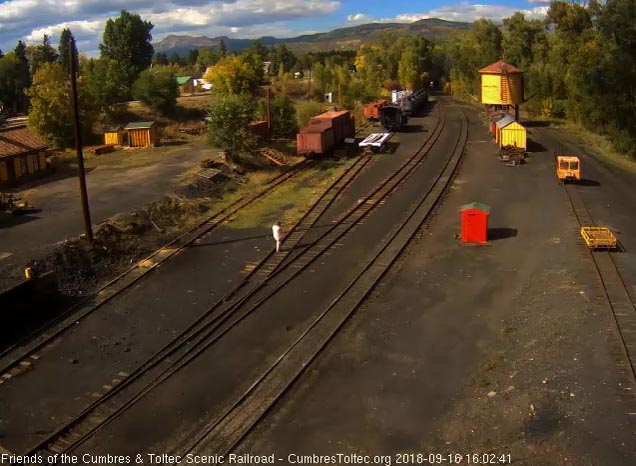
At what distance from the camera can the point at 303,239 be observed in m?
20.5

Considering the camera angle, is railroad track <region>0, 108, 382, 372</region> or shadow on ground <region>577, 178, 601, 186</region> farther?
shadow on ground <region>577, 178, 601, 186</region>

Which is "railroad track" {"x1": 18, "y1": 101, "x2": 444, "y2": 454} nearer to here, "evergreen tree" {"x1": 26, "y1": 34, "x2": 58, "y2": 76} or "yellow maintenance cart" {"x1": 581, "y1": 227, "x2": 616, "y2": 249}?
"yellow maintenance cart" {"x1": 581, "y1": 227, "x2": 616, "y2": 249}

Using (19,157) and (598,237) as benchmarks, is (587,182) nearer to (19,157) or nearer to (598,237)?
(598,237)

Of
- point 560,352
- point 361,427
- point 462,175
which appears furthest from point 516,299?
point 462,175

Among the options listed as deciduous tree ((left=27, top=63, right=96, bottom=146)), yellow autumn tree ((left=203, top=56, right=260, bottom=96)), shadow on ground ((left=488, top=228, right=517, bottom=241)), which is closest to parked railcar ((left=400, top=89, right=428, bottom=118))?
yellow autumn tree ((left=203, top=56, right=260, bottom=96))

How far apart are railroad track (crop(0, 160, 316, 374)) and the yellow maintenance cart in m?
12.7

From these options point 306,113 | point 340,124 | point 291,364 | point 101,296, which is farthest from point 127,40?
point 291,364

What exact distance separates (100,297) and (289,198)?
11.8 m

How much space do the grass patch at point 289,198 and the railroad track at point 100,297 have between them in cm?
70

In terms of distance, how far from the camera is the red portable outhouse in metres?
19.5

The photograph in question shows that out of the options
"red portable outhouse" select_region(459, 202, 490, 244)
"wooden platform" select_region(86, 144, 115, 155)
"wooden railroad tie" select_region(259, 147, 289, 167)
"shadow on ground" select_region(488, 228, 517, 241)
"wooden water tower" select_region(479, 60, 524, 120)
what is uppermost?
"wooden water tower" select_region(479, 60, 524, 120)

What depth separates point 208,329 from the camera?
46.0ft

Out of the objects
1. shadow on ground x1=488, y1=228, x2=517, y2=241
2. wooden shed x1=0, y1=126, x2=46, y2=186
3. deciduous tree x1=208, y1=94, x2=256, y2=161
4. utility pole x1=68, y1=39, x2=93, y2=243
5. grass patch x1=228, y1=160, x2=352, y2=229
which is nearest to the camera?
utility pole x1=68, y1=39, x2=93, y2=243

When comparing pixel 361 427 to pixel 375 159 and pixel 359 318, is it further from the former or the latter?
pixel 375 159
